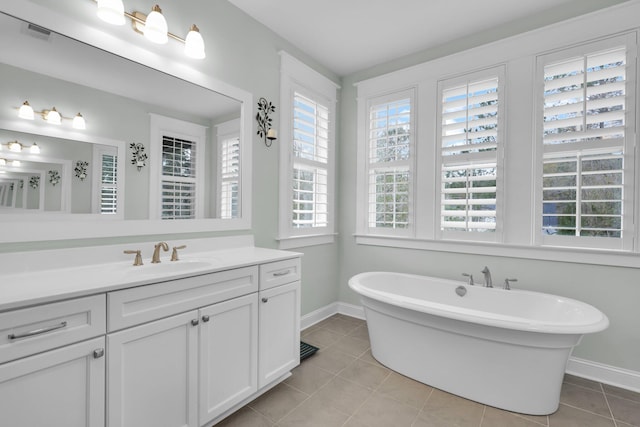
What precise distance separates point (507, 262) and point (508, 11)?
82.1 inches

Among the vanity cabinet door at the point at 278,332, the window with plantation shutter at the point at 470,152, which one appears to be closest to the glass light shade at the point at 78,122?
the vanity cabinet door at the point at 278,332

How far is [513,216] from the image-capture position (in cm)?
252

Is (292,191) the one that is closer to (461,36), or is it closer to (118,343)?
(118,343)

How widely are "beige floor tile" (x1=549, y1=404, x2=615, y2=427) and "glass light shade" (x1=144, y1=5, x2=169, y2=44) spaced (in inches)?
127

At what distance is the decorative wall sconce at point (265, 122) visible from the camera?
2572 mm

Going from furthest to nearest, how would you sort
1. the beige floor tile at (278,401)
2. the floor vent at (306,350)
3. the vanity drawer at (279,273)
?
1. the floor vent at (306,350)
2. the vanity drawer at (279,273)
3. the beige floor tile at (278,401)

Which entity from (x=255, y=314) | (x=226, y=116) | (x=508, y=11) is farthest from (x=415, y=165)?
(x=255, y=314)

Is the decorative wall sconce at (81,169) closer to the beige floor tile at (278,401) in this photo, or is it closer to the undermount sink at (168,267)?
the undermount sink at (168,267)

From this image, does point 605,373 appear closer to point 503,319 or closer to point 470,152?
point 503,319

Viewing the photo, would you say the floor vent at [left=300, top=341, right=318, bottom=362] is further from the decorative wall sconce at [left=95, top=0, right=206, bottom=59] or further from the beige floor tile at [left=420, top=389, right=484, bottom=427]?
the decorative wall sconce at [left=95, top=0, right=206, bottom=59]

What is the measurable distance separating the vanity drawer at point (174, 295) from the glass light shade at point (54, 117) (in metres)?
0.97

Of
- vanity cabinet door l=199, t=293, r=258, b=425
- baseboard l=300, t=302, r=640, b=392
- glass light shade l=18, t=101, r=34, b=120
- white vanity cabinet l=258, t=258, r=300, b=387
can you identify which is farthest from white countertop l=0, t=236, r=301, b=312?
baseboard l=300, t=302, r=640, b=392

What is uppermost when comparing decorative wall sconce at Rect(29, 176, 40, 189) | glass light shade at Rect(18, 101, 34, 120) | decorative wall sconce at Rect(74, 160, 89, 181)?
glass light shade at Rect(18, 101, 34, 120)

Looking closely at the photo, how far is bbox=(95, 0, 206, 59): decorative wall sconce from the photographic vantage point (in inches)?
60.4
